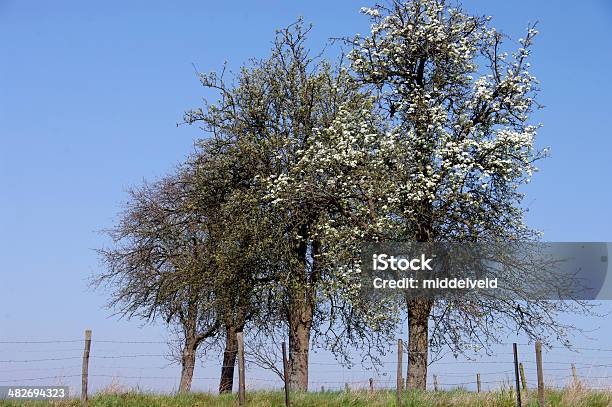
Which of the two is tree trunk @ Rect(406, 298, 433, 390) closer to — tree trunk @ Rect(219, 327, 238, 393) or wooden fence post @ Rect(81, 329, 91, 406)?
tree trunk @ Rect(219, 327, 238, 393)

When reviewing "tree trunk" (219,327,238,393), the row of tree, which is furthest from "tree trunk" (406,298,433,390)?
"tree trunk" (219,327,238,393)

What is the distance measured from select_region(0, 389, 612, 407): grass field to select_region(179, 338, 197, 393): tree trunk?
15.5m

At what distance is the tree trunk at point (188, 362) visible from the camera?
38.3 metres

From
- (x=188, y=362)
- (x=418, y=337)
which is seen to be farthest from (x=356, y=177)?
(x=188, y=362)

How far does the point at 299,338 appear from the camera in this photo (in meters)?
30.9

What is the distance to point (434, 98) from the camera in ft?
90.1

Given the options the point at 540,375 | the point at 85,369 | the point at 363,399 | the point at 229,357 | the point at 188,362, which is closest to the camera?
the point at 85,369

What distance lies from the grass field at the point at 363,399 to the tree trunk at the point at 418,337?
3.43m

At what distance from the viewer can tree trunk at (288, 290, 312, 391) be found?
1176 inches

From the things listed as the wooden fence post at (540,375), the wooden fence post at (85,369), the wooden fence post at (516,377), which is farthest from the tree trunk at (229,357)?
the wooden fence post at (540,375)

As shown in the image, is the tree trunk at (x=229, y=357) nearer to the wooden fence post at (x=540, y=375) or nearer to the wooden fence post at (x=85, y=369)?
the wooden fence post at (x=85, y=369)

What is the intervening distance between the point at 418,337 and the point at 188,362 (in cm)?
1573

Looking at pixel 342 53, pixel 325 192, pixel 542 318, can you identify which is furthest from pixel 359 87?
pixel 542 318

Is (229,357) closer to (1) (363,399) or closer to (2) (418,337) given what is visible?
(2) (418,337)
